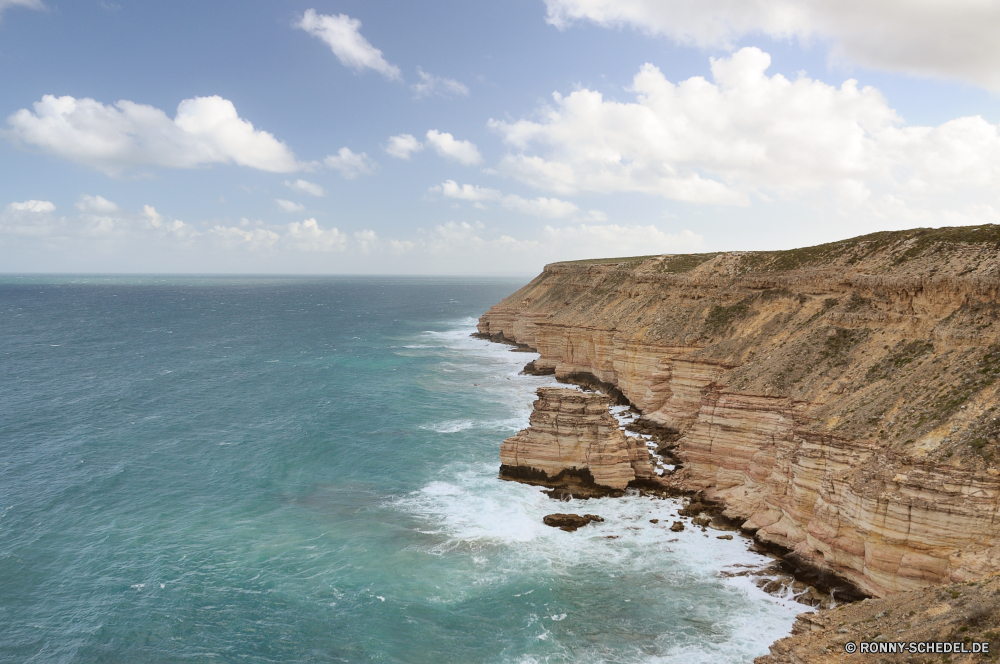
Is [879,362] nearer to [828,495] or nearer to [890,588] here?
[828,495]

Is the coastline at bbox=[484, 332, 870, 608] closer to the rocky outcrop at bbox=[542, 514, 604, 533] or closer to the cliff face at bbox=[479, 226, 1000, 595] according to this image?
the cliff face at bbox=[479, 226, 1000, 595]

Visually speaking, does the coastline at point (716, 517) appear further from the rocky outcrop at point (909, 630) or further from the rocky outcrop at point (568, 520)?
the rocky outcrop at point (909, 630)

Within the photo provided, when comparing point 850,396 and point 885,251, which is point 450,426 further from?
point 885,251

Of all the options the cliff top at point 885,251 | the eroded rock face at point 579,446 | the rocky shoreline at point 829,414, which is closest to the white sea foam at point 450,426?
the rocky shoreline at point 829,414

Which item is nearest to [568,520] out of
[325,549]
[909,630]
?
[325,549]

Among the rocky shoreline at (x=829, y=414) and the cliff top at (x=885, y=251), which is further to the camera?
the cliff top at (x=885, y=251)

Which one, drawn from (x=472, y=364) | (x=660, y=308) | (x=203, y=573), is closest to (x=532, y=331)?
(x=472, y=364)
